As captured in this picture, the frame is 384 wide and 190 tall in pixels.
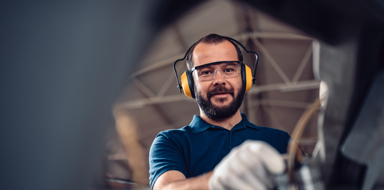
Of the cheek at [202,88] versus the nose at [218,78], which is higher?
the nose at [218,78]

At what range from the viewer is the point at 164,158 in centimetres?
84

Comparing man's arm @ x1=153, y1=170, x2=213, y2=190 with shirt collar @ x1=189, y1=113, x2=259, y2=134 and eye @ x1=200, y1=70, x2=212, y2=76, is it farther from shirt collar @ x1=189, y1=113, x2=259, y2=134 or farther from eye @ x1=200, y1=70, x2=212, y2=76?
eye @ x1=200, y1=70, x2=212, y2=76

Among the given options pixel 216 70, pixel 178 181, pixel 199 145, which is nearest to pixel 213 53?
pixel 216 70

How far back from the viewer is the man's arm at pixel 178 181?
64 centimetres

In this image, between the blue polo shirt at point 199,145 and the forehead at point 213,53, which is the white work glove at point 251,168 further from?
the forehead at point 213,53

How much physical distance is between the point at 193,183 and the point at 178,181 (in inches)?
3.3

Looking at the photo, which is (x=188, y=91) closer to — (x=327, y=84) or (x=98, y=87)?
(x=98, y=87)

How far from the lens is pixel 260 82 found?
21.1ft

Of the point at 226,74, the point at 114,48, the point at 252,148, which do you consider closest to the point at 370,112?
the point at 226,74

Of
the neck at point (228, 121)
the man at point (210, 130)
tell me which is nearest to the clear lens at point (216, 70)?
the man at point (210, 130)

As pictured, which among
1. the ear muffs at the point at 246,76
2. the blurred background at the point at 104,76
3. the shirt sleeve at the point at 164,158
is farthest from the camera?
the ear muffs at the point at 246,76

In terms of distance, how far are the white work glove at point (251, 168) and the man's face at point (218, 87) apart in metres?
0.38

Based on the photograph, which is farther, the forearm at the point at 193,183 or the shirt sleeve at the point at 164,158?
the shirt sleeve at the point at 164,158

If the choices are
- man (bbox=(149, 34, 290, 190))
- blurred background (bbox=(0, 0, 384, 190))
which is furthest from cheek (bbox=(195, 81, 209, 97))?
blurred background (bbox=(0, 0, 384, 190))
